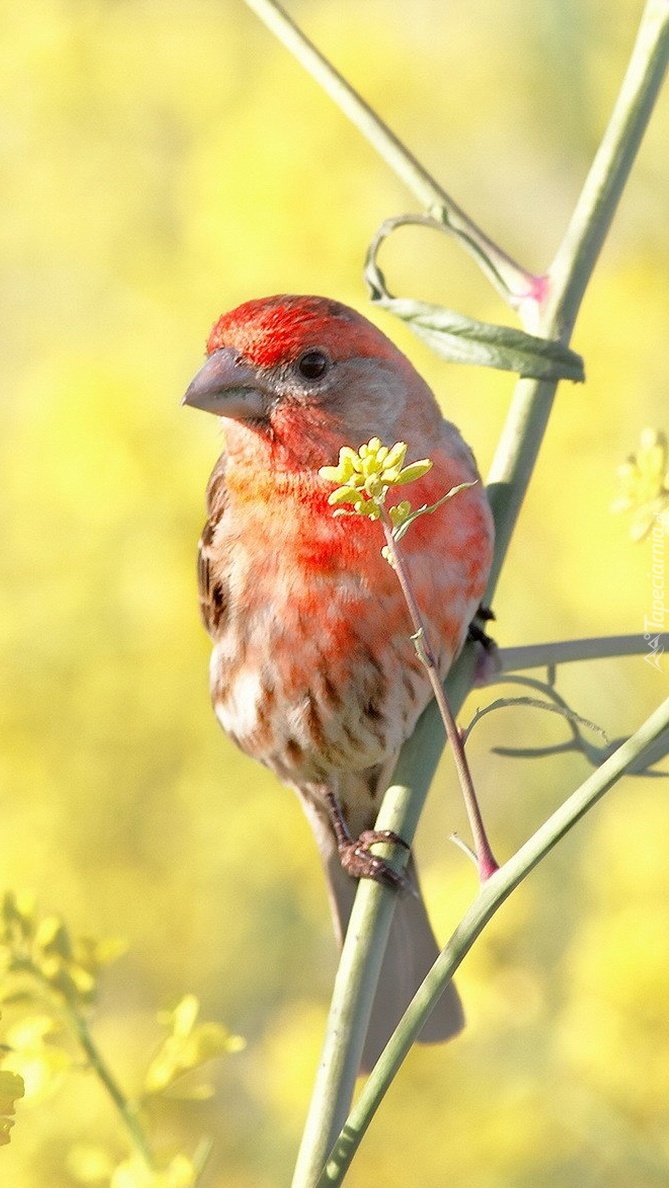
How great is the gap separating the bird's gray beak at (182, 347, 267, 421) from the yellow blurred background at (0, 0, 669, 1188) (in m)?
0.91

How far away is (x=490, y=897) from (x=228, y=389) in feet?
3.50

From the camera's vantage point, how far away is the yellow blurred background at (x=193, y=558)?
→ 297 centimetres

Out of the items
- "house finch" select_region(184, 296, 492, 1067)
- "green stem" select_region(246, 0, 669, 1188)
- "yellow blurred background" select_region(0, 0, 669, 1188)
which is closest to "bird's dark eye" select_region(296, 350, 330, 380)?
"house finch" select_region(184, 296, 492, 1067)

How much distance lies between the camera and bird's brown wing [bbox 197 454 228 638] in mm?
2568

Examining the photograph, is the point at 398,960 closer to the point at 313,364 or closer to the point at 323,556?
the point at 323,556

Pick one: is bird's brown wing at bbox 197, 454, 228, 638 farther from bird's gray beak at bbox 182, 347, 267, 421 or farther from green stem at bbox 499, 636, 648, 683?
green stem at bbox 499, 636, 648, 683

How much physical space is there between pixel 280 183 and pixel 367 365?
166cm

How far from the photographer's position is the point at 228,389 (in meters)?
2.21

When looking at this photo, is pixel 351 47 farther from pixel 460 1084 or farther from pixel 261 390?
pixel 460 1084

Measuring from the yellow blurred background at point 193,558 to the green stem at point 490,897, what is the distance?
1.41m

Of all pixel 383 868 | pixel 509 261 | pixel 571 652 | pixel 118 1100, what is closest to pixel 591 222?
pixel 509 261

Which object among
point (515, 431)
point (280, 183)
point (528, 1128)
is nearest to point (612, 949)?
point (528, 1128)

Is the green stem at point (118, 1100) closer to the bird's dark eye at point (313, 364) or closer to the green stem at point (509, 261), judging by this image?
the green stem at point (509, 261)

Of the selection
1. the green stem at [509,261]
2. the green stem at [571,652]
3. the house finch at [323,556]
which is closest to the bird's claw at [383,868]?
the green stem at [509,261]
